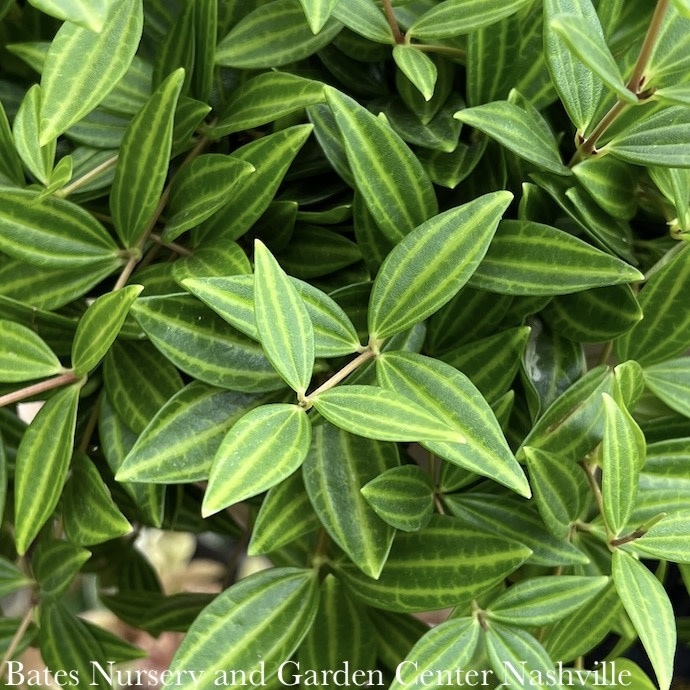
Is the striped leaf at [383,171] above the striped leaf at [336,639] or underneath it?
above

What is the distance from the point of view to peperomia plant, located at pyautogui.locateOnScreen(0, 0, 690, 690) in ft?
1.17

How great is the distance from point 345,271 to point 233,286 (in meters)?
0.12

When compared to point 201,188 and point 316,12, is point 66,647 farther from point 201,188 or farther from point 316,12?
point 316,12

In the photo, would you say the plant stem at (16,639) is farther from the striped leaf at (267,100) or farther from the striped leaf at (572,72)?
the striped leaf at (572,72)

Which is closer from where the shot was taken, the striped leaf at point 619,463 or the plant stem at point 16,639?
the striped leaf at point 619,463

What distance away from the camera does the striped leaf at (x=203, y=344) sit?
37 centimetres

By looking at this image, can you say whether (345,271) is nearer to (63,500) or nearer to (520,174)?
(520,174)

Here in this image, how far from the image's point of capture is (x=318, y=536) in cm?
46

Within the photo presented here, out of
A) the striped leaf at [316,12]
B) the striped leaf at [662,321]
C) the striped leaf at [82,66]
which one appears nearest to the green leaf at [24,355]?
the striped leaf at [82,66]

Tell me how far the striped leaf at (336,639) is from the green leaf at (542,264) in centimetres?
20

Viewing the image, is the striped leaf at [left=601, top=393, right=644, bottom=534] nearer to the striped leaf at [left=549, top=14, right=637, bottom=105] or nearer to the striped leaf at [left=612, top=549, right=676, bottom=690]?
the striped leaf at [left=612, top=549, right=676, bottom=690]

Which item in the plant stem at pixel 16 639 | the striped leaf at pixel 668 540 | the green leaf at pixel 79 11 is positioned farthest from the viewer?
the plant stem at pixel 16 639

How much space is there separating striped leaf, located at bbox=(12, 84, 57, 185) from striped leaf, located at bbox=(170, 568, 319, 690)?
0.77ft

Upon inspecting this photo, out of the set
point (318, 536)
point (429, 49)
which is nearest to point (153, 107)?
point (429, 49)
